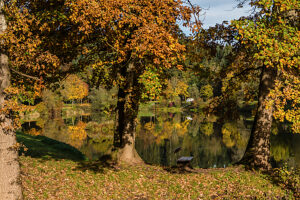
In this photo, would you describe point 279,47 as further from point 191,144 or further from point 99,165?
point 191,144

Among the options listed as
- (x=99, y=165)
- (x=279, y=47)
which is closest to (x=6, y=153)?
(x=99, y=165)

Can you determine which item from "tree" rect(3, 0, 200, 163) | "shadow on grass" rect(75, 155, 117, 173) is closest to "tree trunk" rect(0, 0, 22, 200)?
"tree" rect(3, 0, 200, 163)

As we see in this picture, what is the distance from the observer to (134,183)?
1060 cm

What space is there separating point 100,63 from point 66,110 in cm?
6813

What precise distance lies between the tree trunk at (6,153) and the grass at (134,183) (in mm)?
1031

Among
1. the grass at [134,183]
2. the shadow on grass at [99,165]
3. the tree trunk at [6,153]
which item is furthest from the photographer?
the shadow on grass at [99,165]

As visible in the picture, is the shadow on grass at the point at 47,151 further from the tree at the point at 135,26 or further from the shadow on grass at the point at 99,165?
the tree at the point at 135,26

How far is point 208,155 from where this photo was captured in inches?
1027

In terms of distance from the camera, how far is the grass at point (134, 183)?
29.7ft

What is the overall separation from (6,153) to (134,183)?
5493 mm

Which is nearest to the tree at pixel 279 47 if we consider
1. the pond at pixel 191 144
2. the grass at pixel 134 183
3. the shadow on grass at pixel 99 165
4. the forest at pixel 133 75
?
the forest at pixel 133 75

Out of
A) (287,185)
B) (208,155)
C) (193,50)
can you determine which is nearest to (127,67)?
(193,50)

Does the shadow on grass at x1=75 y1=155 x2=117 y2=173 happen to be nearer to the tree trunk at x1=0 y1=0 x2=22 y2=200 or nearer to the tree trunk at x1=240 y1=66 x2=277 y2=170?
the tree trunk at x1=0 y1=0 x2=22 y2=200

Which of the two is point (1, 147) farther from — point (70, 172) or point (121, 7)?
point (121, 7)
